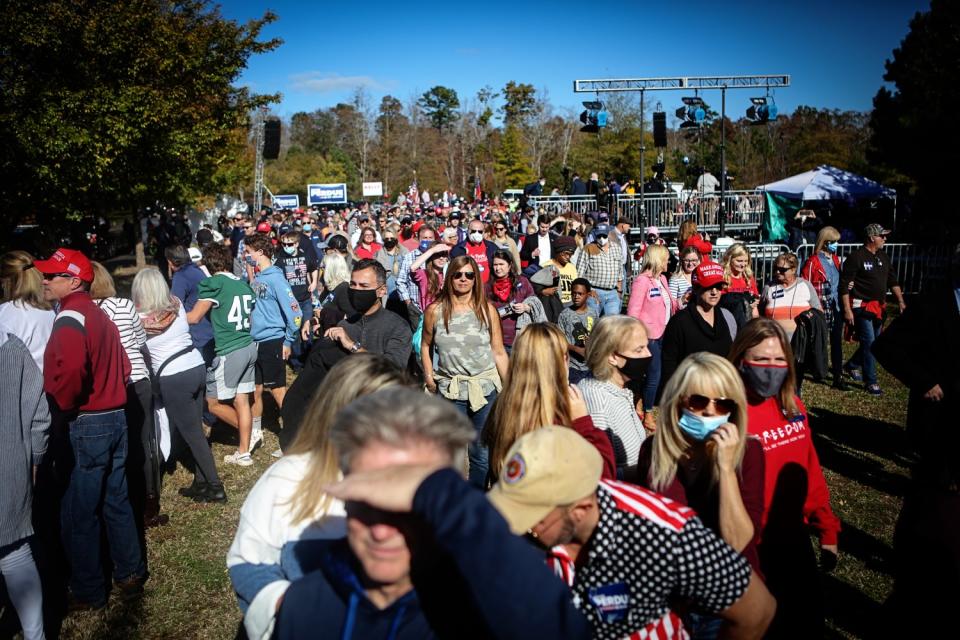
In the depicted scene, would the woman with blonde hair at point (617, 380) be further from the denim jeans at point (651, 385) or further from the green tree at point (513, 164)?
the green tree at point (513, 164)

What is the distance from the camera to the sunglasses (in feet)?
9.21

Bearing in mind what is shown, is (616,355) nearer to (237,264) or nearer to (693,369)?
(693,369)

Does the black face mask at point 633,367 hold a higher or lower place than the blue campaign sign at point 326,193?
lower

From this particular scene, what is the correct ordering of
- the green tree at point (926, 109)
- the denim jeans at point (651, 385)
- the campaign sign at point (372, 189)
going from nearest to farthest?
the denim jeans at point (651, 385), the green tree at point (926, 109), the campaign sign at point (372, 189)

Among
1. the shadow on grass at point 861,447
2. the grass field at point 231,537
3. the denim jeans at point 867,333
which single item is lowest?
the grass field at point 231,537

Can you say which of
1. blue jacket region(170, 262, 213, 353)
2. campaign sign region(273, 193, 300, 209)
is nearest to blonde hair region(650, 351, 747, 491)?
blue jacket region(170, 262, 213, 353)

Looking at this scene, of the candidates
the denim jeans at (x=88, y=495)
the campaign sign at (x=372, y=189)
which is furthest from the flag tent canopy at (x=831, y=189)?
the campaign sign at (x=372, y=189)

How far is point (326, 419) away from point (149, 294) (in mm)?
3651

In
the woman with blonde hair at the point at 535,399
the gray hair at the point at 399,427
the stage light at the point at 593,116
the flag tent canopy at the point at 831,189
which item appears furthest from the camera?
the stage light at the point at 593,116

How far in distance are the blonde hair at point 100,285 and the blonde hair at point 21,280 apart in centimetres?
43

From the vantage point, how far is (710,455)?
9.01 feet

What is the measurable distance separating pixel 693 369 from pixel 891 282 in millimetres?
7862

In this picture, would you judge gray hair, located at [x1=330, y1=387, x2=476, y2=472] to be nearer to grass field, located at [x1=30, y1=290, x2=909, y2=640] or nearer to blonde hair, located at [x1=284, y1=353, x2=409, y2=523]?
blonde hair, located at [x1=284, y1=353, x2=409, y2=523]

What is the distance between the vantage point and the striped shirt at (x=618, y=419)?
357 cm
